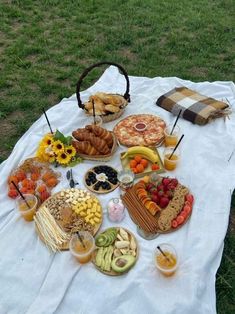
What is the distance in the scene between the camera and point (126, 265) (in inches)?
115

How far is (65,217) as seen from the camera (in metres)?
3.26

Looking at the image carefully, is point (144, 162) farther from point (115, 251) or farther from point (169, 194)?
point (115, 251)

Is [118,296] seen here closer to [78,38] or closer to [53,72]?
[53,72]

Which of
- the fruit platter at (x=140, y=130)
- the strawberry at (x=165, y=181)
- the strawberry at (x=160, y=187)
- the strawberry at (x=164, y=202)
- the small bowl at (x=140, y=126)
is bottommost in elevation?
the strawberry at (x=164, y=202)

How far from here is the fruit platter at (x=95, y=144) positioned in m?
3.88

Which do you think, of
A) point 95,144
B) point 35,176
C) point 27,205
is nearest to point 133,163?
point 95,144

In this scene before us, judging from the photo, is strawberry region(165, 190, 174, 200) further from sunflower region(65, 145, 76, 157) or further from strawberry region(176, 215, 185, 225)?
sunflower region(65, 145, 76, 157)

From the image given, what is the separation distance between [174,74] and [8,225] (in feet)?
12.9

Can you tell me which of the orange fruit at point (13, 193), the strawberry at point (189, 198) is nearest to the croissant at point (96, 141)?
the orange fruit at point (13, 193)

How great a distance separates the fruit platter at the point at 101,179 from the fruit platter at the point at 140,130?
520 mm

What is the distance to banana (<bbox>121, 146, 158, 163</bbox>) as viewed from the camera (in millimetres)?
3791

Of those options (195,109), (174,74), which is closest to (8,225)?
(195,109)

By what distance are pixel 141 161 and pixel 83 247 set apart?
123 cm

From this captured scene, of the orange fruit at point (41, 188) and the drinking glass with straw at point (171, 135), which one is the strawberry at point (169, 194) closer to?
the drinking glass with straw at point (171, 135)
